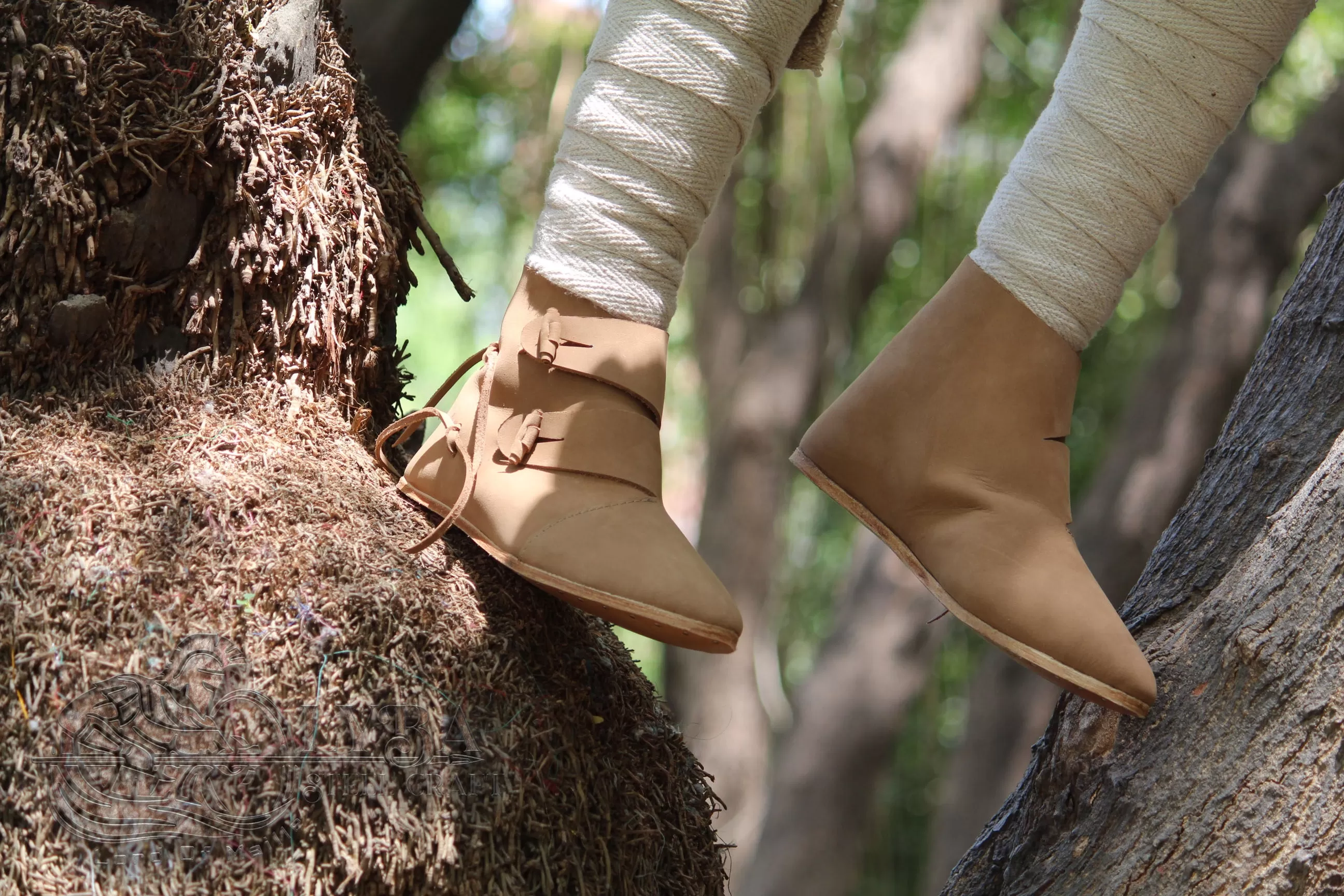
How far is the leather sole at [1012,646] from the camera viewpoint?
117cm

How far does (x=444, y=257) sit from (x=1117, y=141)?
0.76 meters

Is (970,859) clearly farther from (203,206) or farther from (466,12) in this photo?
(466,12)

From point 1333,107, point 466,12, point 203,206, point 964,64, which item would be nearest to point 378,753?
point 203,206

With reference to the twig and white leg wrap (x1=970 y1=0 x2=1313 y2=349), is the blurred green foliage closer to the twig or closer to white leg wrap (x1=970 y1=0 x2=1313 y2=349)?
the twig

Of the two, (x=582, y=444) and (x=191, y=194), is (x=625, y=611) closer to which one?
(x=582, y=444)

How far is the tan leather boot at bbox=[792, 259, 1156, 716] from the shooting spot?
48.3 inches

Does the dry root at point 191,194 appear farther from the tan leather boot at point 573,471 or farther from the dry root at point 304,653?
the tan leather boot at point 573,471

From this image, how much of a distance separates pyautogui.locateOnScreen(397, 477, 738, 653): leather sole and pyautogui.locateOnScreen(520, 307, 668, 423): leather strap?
0.20 metres

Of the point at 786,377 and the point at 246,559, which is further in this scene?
the point at 786,377

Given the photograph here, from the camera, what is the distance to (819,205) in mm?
6336

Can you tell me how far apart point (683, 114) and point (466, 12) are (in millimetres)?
873

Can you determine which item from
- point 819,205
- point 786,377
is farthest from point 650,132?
point 819,205

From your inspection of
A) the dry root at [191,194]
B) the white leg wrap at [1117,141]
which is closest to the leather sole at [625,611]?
the dry root at [191,194]

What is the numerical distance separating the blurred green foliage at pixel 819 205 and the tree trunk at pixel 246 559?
3.22m
